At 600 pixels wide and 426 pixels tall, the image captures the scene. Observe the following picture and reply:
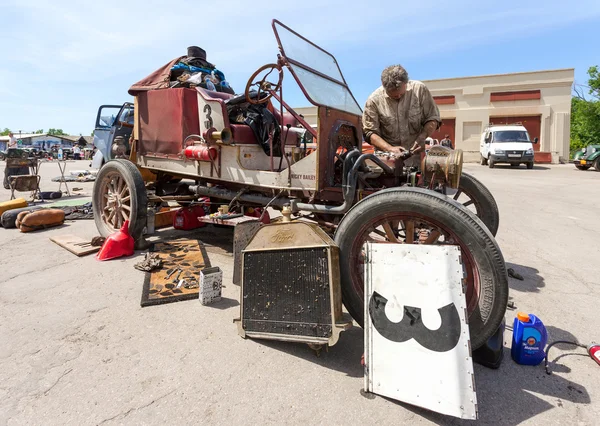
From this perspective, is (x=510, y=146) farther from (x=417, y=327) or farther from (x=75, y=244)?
(x=417, y=327)

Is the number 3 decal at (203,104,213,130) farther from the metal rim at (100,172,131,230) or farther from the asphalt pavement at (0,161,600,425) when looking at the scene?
the asphalt pavement at (0,161,600,425)

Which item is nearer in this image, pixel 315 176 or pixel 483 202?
pixel 315 176

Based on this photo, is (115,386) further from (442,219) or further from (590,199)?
(590,199)

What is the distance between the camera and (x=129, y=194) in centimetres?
472

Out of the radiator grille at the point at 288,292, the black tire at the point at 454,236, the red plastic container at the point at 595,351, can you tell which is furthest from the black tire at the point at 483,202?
the radiator grille at the point at 288,292

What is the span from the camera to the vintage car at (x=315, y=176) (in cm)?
211

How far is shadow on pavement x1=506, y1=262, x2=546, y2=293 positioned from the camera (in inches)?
137

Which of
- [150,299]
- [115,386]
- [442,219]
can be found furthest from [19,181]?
[442,219]

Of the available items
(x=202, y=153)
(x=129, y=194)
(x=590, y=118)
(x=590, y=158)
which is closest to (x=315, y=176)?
(x=202, y=153)

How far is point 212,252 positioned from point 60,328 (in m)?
2.03

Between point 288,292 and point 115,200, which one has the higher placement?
point 115,200

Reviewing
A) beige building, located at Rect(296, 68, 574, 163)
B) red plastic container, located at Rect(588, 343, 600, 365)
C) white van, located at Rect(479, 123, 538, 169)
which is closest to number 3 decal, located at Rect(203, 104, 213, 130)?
red plastic container, located at Rect(588, 343, 600, 365)

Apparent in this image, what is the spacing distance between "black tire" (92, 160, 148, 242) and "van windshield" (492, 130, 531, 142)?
17991 millimetres

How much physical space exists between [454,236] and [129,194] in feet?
13.2
